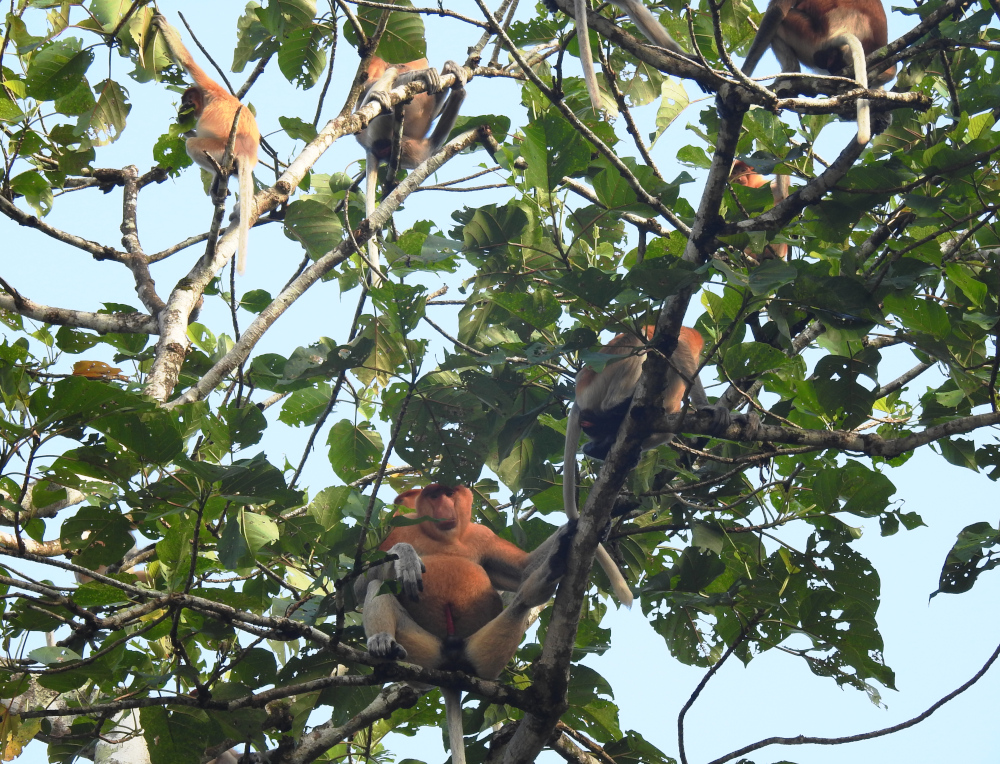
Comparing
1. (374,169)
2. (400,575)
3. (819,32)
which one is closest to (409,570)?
(400,575)

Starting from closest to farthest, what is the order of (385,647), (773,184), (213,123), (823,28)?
(385,647), (823,28), (773,184), (213,123)

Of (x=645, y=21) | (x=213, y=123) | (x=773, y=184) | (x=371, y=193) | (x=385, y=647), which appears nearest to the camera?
(x=385, y=647)

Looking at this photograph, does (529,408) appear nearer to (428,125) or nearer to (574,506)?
(574,506)

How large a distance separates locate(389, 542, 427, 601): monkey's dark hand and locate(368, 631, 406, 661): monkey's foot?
0.24 meters

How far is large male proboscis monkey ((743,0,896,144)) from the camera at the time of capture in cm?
427

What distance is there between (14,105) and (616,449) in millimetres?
3130

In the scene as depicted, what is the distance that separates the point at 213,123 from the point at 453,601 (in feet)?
12.3

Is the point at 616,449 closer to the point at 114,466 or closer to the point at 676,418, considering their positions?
the point at 676,418

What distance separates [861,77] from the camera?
3533 mm

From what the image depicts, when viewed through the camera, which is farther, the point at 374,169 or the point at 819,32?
the point at 374,169

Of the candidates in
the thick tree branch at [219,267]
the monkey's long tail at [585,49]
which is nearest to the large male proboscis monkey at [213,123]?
the thick tree branch at [219,267]

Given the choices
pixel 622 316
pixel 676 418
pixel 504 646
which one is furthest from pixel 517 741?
pixel 622 316

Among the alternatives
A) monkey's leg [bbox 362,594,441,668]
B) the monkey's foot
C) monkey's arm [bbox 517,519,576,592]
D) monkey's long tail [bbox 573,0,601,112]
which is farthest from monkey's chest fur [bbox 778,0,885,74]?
the monkey's foot

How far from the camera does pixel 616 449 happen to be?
9.60 feet
